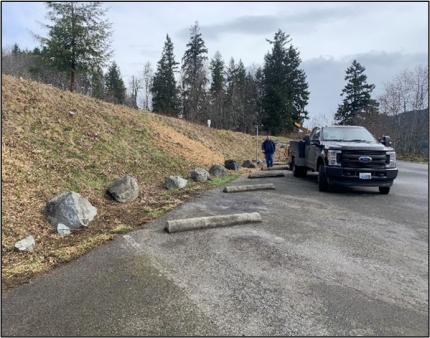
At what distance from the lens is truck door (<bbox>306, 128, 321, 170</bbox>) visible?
40.7 ft

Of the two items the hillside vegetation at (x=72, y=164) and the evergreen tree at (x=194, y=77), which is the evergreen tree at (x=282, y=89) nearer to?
the evergreen tree at (x=194, y=77)

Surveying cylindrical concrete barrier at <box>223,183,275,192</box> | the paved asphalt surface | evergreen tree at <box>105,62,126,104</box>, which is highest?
evergreen tree at <box>105,62,126,104</box>

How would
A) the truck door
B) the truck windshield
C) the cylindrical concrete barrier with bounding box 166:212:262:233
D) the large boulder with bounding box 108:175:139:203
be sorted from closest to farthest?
the cylindrical concrete barrier with bounding box 166:212:262:233 → the large boulder with bounding box 108:175:139:203 → the truck windshield → the truck door

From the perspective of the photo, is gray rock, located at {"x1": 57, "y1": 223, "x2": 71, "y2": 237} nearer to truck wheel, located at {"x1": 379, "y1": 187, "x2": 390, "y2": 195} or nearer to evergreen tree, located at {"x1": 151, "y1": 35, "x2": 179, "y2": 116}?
truck wheel, located at {"x1": 379, "y1": 187, "x2": 390, "y2": 195}

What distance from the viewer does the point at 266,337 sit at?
12.2 feet

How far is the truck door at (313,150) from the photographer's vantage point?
1240 centimetres

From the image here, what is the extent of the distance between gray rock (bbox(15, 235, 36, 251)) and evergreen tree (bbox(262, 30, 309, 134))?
52.6 m

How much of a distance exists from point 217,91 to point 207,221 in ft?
200

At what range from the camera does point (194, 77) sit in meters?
60.2

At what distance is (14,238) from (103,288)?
8.53ft

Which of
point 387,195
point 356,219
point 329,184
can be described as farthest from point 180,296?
point 387,195

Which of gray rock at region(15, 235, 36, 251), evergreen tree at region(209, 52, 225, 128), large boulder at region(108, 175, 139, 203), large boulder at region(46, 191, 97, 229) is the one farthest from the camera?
evergreen tree at region(209, 52, 225, 128)

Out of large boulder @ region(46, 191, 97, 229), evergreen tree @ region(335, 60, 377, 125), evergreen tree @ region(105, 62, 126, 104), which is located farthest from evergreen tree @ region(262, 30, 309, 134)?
large boulder @ region(46, 191, 97, 229)

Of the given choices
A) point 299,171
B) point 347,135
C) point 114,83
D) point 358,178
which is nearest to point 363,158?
point 358,178
